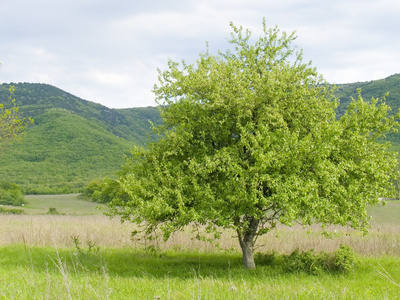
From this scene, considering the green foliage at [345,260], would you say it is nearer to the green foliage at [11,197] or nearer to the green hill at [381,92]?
the green foliage at [11,197]

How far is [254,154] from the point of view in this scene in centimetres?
1361

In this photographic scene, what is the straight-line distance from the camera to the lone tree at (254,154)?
13.6 m

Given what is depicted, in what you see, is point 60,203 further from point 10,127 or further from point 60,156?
point 60,156

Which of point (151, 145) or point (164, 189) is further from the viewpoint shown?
point (151, 145)

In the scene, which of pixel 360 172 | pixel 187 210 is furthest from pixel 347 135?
pixel 187 210

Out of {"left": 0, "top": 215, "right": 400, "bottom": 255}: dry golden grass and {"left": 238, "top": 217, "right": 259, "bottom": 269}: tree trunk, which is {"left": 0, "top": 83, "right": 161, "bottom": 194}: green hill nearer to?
{"left": 0, "top": 215, "right": 400, "bottom": 255}: dry golden grass

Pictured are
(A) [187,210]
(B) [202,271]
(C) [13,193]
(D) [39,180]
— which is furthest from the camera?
(D) [39,180]

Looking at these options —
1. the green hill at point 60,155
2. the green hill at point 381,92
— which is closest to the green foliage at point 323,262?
the green hill at point 60,155

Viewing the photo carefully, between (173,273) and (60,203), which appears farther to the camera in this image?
(60,203)

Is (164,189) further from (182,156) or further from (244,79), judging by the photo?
(244,79)

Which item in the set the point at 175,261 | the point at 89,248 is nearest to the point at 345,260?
the point at 175,261

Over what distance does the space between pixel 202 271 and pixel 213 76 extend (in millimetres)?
8184

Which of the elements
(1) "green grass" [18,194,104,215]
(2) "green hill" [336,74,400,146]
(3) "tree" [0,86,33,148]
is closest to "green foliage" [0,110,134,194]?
(1) "green grass" [18,194,104,215]

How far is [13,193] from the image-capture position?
68375 mm
